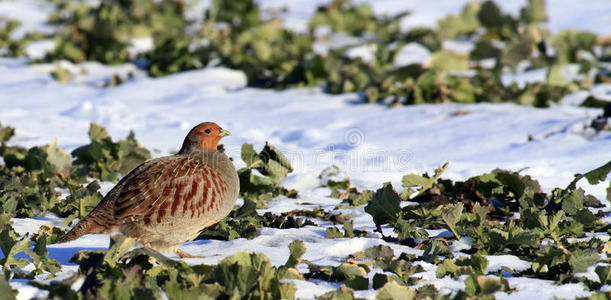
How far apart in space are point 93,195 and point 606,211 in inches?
130

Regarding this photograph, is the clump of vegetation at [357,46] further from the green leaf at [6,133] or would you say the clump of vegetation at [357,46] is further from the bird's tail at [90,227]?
the bird's tail at [90,227]

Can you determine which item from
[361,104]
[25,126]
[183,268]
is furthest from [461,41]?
[183,268]

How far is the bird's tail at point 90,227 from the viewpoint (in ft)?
13.1

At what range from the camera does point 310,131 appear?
739cm

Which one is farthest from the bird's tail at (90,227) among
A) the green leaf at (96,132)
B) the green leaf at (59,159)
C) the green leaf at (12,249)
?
the green leaf at (96,132)

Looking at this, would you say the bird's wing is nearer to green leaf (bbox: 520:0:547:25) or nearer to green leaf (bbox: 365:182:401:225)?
green leaf (bbox: 365:182:401:225)

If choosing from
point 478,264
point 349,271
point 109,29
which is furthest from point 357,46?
point 349,271

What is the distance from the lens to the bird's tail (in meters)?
4.00

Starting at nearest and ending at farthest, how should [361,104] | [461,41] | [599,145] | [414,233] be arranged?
1. [414,233]
2. [599,145]
3. [361,104]
4. [461,41]

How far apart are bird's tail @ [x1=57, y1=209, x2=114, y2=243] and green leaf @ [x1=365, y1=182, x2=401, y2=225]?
1.51 metres

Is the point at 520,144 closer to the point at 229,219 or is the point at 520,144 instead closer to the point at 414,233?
the point at 414,233

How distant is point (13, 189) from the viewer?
498 centimetres

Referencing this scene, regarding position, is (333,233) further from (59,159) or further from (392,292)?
(59,159)

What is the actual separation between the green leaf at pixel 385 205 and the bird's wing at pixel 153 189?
1045mm
